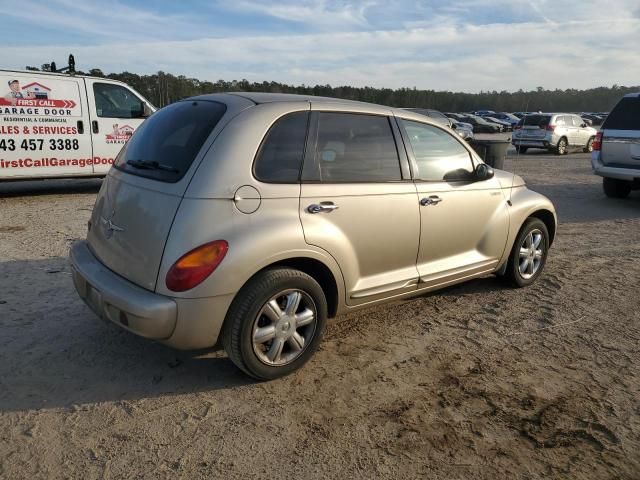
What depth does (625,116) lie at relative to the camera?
9.21 meters

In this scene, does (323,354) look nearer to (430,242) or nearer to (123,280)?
(430,242)

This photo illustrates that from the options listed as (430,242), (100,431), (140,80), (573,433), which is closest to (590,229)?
(430,242)

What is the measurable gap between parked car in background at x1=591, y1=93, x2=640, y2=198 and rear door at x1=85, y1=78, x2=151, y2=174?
8.52 metres

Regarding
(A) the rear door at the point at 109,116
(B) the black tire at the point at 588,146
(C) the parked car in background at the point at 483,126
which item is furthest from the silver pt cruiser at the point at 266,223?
(C) the parked car in background at the point at 483,126

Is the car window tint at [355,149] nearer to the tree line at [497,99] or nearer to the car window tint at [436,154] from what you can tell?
the car window tint at [436,154]

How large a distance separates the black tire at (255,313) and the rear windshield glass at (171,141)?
0.78m

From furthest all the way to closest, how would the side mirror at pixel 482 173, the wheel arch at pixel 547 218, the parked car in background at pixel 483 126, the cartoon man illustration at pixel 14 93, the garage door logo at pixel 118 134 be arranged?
1. the parked car in background at pixel 483 126
2. the garage door logo at pixel 118 134
3. the cartoon man illustration at pixel 14 93
4. the wheel arch at pixel 547 218
5. the side mirror at pixel 482 173

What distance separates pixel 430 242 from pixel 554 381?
1.29m

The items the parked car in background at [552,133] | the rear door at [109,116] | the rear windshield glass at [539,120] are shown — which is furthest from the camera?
the rear windshield glass at [539,120]

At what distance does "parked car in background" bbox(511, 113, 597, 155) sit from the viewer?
20250mm

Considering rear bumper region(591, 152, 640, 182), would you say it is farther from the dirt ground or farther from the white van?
the white van

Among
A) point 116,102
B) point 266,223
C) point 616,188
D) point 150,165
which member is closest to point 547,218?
point 266,223

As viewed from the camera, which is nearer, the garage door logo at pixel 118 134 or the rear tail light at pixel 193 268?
the rear tail light at pixel 193 268

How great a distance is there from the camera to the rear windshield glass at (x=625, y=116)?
9078 millimetres
